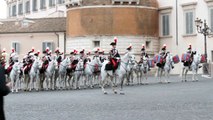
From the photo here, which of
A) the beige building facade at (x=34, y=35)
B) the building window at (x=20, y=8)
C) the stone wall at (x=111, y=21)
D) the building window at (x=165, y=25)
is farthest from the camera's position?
the building window at (x=20, y=8)

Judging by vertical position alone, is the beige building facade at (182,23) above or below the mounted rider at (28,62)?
above

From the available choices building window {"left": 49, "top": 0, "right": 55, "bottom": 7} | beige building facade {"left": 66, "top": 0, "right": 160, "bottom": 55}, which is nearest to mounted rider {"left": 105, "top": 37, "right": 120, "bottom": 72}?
beige building facade {"left": 66, "top": 0, "right": 160, "bottom": 55}

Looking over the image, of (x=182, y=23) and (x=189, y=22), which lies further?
(x=182, y=23)

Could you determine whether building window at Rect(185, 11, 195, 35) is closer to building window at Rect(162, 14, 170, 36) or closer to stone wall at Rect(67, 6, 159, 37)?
building window at Rect(162, 14, 170, 36)

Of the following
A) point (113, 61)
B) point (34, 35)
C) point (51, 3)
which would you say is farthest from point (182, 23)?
point (51, 3)

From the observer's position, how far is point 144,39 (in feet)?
159

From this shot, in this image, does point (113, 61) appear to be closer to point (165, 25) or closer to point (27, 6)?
point (165, 25)

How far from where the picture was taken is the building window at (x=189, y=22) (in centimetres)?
4625

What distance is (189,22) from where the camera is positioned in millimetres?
46500

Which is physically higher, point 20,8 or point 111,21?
point 20,8

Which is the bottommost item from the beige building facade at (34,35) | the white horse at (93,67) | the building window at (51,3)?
the white horse at (93,67)

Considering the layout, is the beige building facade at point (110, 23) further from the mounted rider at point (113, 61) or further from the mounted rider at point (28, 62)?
the mounted rider at point (113, 61)

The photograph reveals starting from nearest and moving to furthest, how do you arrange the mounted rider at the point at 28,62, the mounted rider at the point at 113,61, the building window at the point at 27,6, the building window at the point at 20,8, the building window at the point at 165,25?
the mounted rider at the point at 113,61 → the mounted rider at the point at 28,62 → the building window at the point at 165,25 → the building window at the point at 27,6 → the building window at the point at 20,8

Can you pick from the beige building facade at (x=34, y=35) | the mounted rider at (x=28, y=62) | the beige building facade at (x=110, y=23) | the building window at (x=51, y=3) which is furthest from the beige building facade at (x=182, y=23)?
the building window at (x=51, y=3)
